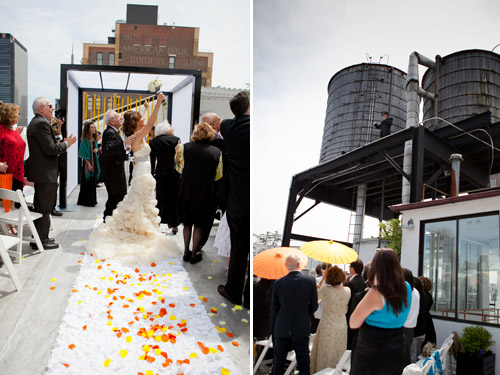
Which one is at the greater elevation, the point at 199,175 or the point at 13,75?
the point at 13,75

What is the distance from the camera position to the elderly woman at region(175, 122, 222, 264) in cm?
506

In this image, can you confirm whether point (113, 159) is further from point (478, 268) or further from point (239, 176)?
point (478, 268)

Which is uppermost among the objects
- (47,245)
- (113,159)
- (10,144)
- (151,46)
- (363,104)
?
(151,46)

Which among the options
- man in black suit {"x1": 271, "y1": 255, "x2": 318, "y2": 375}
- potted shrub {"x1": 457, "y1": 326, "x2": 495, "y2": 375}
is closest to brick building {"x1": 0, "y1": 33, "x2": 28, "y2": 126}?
man in black suit {"x1": 271, "y1": 255, "x2": 318, "y2": 375}

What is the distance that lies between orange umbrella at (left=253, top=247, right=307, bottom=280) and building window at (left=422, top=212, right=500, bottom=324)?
13.0 feet

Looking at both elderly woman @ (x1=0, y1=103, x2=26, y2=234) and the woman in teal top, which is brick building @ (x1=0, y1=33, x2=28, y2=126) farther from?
the woman in teal top

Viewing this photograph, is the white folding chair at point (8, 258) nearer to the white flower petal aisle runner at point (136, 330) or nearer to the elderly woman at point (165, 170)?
the white flower petal aisle runner at point (136, 330)

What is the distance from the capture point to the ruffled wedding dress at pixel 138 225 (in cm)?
562

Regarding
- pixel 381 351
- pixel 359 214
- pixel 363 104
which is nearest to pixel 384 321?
pixel 381 351

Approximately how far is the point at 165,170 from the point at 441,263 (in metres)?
5.61

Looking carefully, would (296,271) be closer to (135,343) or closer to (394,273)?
(394,273)

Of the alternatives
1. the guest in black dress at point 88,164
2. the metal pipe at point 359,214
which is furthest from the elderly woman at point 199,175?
the metal pipe at point 359,214

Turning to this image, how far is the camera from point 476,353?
241 inches

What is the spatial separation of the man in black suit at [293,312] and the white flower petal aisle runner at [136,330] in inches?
33.3
